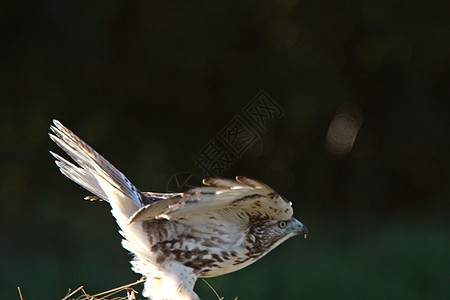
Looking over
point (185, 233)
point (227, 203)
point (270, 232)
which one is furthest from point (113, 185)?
point (270, 232)

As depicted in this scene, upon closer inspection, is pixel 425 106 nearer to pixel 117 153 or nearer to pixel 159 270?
pixel 117 153

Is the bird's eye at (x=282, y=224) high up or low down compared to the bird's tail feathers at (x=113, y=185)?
down

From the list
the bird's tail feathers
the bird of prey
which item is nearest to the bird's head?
the bird of prey

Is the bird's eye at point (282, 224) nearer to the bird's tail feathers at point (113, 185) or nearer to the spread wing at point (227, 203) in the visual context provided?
the spread wing at point (227, 203)

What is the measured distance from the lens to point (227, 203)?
6.78ft

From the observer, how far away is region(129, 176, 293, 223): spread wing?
1898mm

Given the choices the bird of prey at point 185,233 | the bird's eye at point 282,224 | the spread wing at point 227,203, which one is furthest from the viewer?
the bird's eye at point 282,224

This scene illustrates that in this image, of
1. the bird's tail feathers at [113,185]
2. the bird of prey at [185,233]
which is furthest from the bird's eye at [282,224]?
the bird's tail feathers at [113,185]

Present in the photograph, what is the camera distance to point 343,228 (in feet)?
15.9

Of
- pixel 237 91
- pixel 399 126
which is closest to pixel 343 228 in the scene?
pixel 399 126

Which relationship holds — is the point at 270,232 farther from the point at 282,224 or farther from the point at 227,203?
the point at 227,203

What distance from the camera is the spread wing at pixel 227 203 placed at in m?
1.90

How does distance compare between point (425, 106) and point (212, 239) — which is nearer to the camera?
point (212, 239)

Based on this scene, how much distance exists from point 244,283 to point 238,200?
6.94ft
